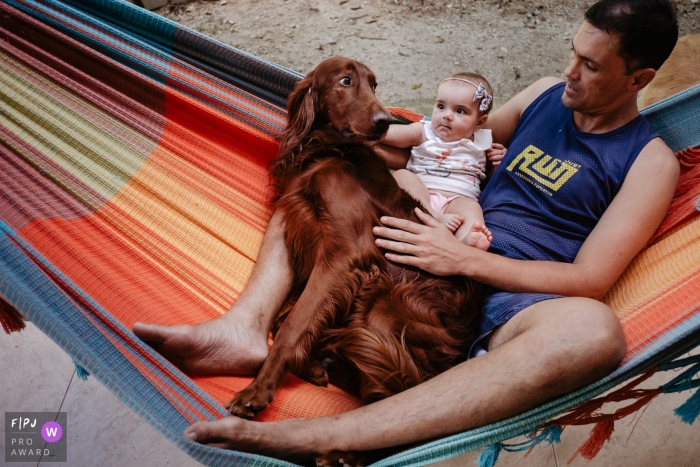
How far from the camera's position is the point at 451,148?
6.38 feet

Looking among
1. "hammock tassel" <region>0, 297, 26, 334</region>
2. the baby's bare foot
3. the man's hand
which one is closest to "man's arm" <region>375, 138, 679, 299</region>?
the man's hand

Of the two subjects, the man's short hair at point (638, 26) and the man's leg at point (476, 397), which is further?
the man's short hair at point (638, 26)

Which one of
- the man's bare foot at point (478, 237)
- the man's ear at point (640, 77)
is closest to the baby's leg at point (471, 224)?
the man's bare foot at point (478, 237)

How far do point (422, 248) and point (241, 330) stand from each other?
54 cm

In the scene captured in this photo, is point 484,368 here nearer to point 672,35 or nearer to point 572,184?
point 572,184

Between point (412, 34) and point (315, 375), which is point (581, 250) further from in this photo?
point (412, 34)

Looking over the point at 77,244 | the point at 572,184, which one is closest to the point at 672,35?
the point at 572,184

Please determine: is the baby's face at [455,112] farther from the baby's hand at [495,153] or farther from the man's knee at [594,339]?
the man's knee at [594,339]

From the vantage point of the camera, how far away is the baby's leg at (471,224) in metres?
1.59

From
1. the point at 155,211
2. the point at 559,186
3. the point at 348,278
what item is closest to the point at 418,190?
the point at 559,186

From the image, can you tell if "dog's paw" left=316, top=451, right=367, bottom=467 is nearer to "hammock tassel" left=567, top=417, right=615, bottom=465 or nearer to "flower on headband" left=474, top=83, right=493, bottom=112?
"hammock tassel" left=567, top=417, right=615, bottom=465

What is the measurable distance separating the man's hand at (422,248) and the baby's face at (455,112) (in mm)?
531

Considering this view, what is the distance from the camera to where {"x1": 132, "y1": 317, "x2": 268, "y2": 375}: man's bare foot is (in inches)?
50.9

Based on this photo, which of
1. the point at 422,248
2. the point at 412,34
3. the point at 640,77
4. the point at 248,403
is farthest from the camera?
the point at 412,34
